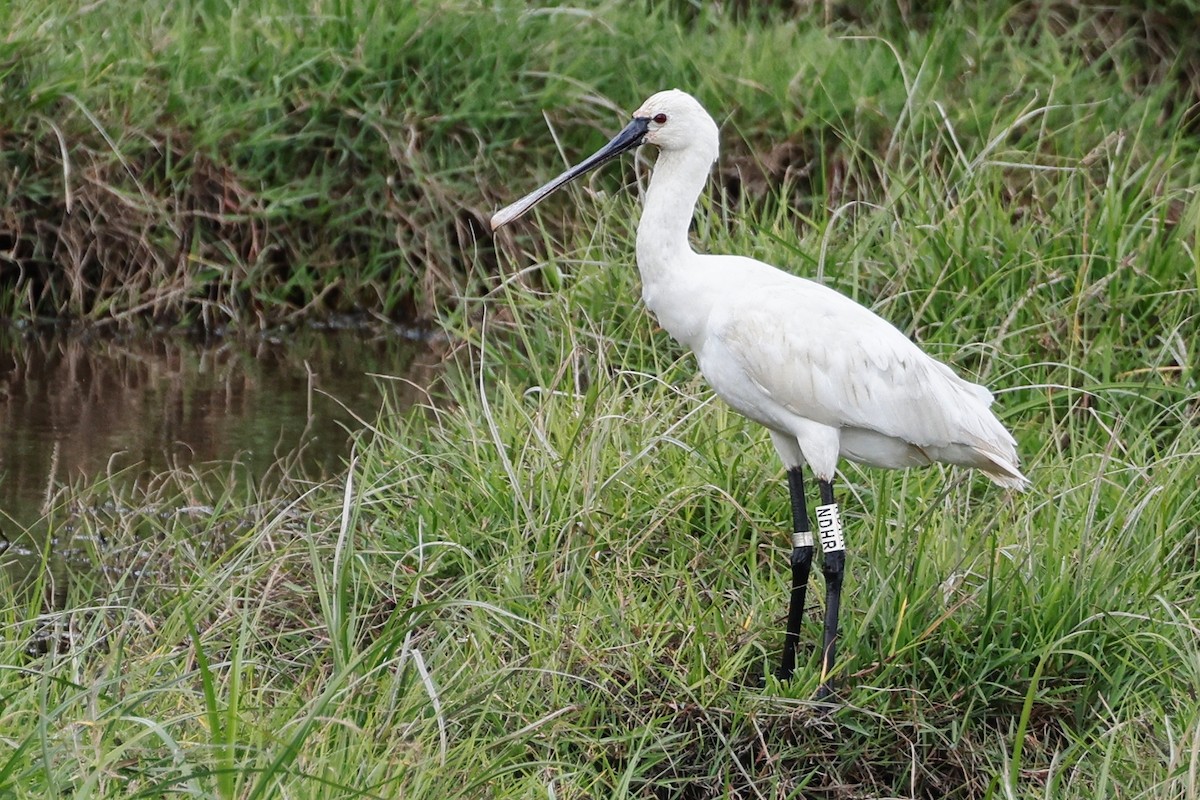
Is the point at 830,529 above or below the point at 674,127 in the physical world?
below

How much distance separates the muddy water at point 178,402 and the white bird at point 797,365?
1.93 meters

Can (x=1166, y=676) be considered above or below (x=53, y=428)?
above

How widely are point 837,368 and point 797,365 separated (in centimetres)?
14

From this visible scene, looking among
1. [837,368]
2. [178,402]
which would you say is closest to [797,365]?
[837,368]

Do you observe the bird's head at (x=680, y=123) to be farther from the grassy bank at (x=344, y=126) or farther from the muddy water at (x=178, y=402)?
the grassy bank at (x=344, y=126)

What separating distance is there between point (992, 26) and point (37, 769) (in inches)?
276

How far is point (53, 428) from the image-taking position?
715cm

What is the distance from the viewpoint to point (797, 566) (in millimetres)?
4754

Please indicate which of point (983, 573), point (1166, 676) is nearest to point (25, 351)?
point (983, 573)

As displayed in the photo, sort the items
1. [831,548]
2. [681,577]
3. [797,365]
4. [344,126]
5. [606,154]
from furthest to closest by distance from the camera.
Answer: [344,126] < [606,154] < [681,577] < [831,548] < [797,365]

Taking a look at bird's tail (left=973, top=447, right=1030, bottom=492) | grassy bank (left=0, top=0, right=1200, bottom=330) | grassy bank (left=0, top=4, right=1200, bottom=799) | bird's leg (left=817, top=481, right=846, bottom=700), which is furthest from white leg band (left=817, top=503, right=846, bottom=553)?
grassy bank (left=0, top=0, right=1200, bottom=330)

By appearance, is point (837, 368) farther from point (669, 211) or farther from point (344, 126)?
point (344, 126)

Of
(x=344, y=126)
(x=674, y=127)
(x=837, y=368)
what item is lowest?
(x=344, y=126)

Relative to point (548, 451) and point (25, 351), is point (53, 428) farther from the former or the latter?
point (548, 451)
